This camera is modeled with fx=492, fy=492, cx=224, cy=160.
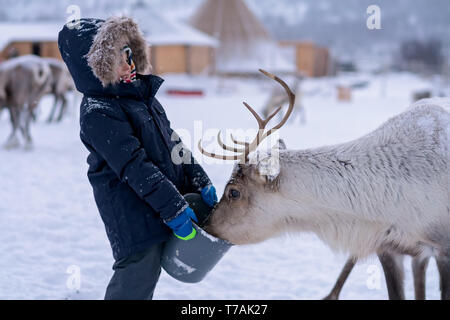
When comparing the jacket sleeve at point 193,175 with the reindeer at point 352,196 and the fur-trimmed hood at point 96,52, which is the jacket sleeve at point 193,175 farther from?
the fur-trimmed hood at point 96,52

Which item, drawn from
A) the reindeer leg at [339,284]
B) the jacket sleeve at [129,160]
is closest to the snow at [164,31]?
the reindeer leg at [339,284]

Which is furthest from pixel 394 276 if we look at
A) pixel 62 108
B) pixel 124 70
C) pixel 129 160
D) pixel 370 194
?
pixel 62 108

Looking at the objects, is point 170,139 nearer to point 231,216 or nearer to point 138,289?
point 231,216

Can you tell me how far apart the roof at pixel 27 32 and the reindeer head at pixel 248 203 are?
20.2 metres

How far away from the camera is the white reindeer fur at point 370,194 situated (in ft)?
7.57

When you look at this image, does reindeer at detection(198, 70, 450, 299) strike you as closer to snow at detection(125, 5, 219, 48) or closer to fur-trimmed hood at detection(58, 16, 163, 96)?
fur-trimmed hood at detection(58, 16, 163, 96)

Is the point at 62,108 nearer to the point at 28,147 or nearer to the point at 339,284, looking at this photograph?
the point at 28,147

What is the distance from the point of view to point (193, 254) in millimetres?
2166

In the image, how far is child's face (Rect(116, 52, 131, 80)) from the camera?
2.12 meters

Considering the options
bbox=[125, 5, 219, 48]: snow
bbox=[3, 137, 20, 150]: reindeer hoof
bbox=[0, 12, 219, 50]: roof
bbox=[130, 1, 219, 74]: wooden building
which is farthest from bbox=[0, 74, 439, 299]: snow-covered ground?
bbox=[130, 1, 219, 74]: wooden building

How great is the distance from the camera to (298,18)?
82.3 metres

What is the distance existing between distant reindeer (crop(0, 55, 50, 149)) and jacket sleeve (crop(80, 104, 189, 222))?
5.92 m

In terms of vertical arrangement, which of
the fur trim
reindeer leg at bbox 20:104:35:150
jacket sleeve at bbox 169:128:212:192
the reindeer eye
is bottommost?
reindeer leg at bbox 20:104:35:150

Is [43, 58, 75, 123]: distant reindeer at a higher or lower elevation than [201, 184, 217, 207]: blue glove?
lower
